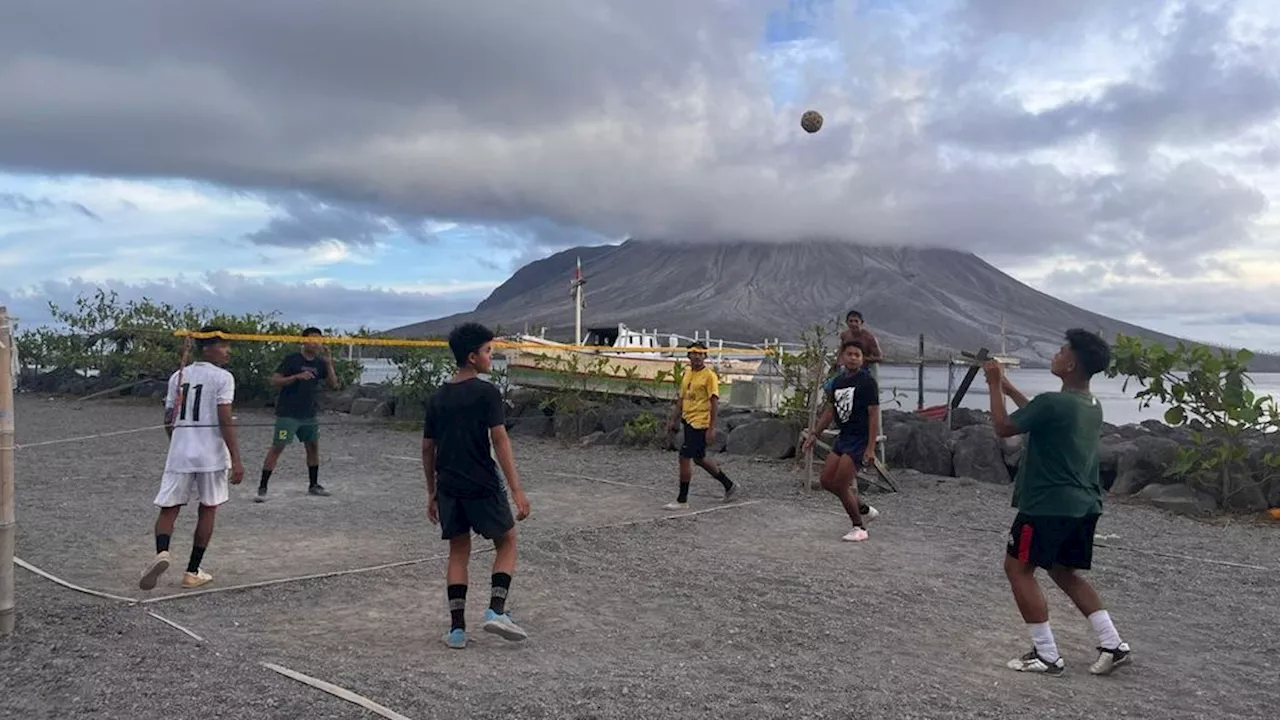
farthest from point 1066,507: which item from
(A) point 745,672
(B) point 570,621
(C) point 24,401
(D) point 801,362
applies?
(C) point 24,401

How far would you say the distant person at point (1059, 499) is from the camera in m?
5.13

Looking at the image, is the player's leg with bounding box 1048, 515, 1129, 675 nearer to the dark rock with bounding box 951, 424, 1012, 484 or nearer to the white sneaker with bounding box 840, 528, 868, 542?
the white sneaker with bounding box 840, 528, 868, 542

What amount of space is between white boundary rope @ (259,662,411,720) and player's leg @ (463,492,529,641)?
96cm

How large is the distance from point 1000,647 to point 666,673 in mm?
1922

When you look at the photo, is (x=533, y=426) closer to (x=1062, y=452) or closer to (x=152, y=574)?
(x=152, y=574)

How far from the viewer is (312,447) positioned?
1084cm

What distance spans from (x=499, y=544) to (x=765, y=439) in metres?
9.78

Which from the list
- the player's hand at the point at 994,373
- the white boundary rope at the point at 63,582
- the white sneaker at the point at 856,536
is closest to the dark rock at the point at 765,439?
the white sneaker at the point at 856,536

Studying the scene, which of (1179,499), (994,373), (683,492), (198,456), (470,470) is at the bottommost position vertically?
(683,492)

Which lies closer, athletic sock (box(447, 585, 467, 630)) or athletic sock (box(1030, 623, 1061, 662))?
athletic sock (box(1030, 623, 1061, 662))

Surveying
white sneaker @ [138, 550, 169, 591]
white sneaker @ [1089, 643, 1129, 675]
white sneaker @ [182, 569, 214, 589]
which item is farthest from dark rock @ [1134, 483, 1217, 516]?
white sneaker @ [138, 550, 169, 591]

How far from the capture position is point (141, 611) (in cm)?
585

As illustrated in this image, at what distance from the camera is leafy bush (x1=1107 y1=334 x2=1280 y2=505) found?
1062 cm

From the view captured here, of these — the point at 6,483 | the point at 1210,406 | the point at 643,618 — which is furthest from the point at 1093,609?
the point at 1210,406
